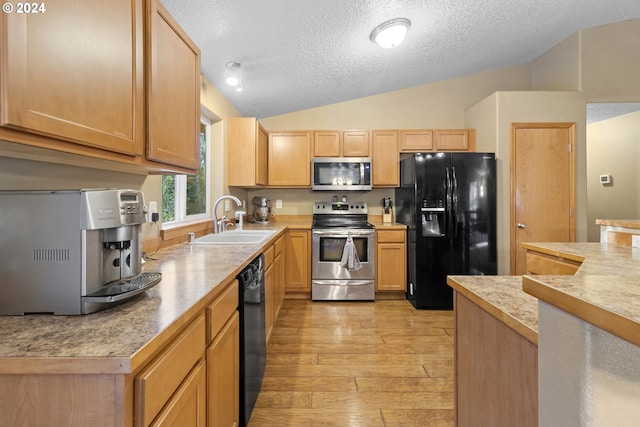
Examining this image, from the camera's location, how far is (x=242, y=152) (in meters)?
3.31

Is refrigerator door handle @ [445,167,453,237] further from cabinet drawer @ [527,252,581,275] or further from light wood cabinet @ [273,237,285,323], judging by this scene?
light wood cabinet @ [273,237,285,323]

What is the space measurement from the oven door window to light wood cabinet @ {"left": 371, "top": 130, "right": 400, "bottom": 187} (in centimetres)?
87

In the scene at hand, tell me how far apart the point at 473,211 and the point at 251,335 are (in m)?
2.73

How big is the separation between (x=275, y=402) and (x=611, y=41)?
486 cm

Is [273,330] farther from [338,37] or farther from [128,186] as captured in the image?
[338,37]

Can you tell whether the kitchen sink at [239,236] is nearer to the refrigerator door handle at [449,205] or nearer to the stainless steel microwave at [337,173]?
the stainless steel microwave at [337,173]

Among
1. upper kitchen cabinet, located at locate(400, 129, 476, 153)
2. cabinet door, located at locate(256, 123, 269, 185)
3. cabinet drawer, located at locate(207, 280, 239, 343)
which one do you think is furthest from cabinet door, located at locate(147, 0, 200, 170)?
upper kitchen cabinet, located at locate(400, 129, 476, 153)

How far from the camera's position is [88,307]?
33.0 inches

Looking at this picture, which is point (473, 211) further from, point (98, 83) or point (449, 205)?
point (98, 83)

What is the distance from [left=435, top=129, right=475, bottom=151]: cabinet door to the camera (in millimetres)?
3836

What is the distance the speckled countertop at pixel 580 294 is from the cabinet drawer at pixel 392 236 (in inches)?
76.4

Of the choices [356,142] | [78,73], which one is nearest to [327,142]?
[356,142]

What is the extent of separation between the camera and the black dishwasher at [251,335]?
4.89 ft

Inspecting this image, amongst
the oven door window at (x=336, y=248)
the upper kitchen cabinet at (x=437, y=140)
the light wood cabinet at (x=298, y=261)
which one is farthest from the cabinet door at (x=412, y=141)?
the light wood cabinet at (x=298, y=261)
